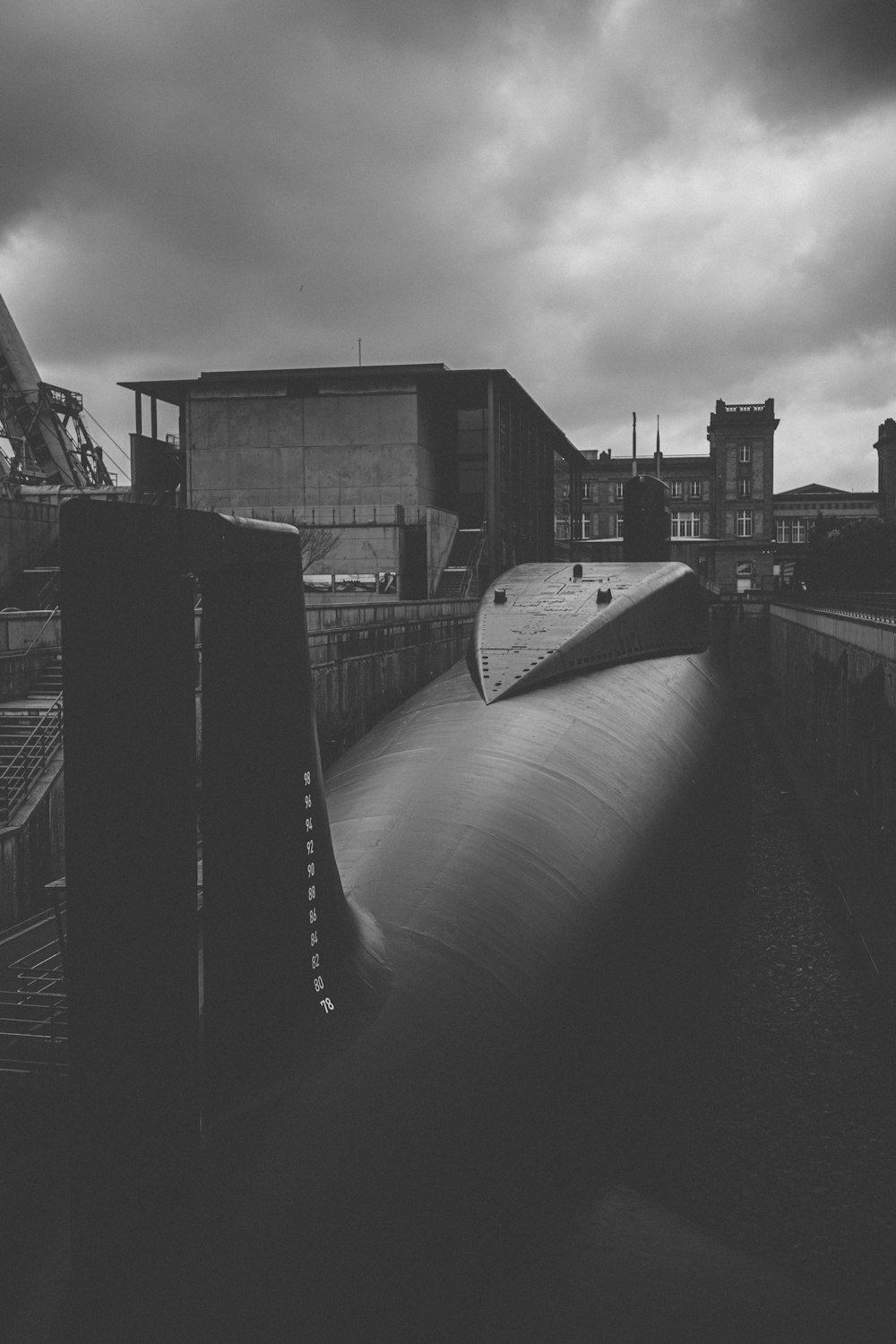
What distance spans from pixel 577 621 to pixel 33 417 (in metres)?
50.1

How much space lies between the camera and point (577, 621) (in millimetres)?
11930

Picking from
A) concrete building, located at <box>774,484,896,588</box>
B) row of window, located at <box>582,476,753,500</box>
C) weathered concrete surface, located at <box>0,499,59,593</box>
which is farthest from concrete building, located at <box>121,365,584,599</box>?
concrete building, located at <box>774,484,896,588</box>

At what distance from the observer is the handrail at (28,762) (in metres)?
12.7

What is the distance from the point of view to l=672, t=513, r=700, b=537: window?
339ft

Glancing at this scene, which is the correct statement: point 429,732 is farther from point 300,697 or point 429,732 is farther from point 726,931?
point 300,697

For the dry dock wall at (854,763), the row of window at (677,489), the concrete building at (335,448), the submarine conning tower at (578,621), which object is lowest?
the dry dock wall at (854,763)

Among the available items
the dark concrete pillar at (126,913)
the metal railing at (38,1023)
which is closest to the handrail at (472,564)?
the metal railing at (38,1023)

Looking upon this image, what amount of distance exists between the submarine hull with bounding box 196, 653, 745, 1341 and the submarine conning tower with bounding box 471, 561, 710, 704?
1.49ft

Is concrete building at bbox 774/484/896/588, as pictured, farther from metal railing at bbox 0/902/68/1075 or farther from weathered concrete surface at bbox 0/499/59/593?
metal railing at bbox 0/902/68/1075

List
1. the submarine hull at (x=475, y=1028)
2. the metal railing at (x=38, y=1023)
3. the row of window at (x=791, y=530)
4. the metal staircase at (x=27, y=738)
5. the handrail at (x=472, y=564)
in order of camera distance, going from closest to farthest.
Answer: the submarine hull at (x=475, y=1028) → the metal railing at (x=38, y=1023) → the metal staircase at (x=27, y=738) → the handrail at (x=472, y=564) → the row of window at (x=791, y=530)

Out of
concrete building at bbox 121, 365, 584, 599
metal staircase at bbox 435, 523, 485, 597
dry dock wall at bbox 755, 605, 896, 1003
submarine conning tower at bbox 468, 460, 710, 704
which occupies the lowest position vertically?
dry dock wall at bbox 755, 605, 896, 1003

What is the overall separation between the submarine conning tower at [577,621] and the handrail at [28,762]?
5.72m

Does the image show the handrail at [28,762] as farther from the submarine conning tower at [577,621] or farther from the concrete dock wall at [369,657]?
the submarine conning tower at [577,621]

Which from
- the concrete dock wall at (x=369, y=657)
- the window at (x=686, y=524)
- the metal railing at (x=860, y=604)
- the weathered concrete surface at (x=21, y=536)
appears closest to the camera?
the concrete dock wall at (x=369, y=657)
